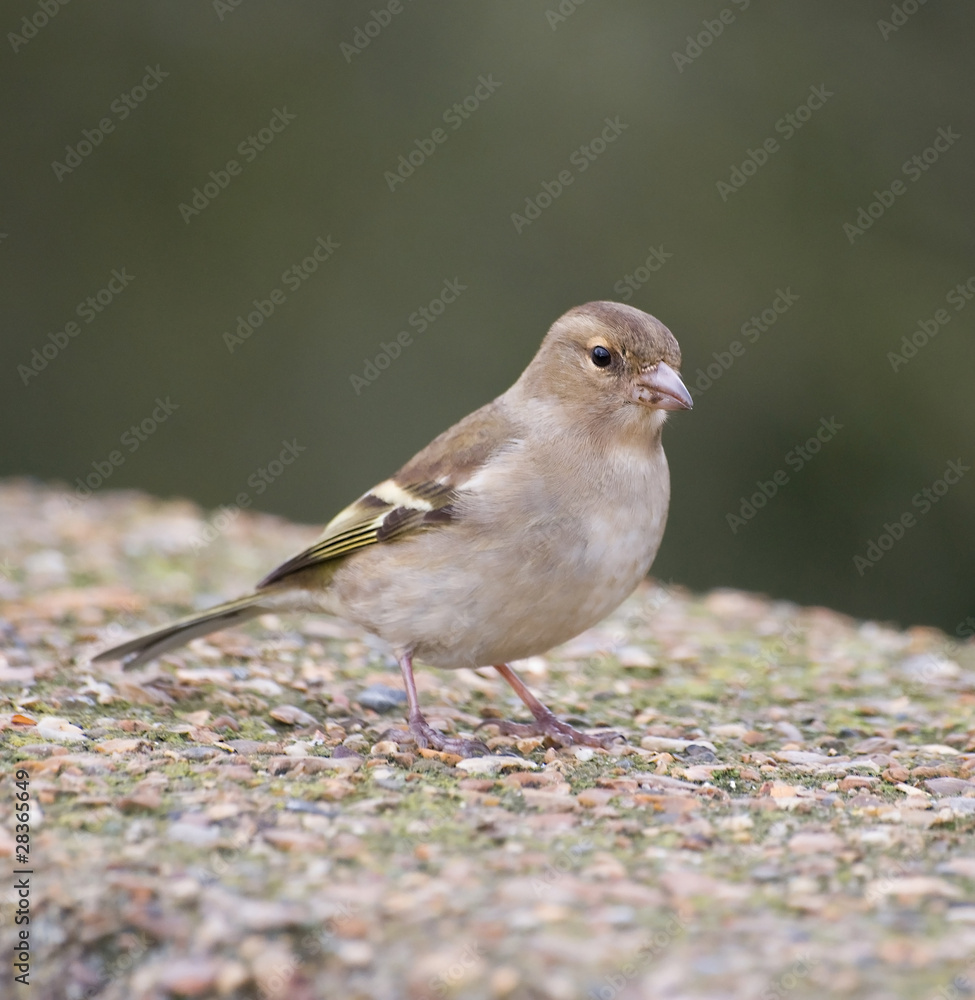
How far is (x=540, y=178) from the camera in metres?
11.2

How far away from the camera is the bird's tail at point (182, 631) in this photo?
5293 millimetres

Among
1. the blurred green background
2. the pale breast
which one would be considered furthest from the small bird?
the blurred green background

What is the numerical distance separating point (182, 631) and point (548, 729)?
5.29 feet

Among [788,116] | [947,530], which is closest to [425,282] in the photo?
[788,116]

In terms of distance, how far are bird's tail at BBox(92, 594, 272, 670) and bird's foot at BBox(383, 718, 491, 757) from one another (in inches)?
38.9

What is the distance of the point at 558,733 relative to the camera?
5.03 m

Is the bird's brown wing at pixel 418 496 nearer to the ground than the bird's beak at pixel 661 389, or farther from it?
nearer to the ground

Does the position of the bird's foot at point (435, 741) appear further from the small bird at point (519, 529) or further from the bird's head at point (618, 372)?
the bird's head at point (618, 372)

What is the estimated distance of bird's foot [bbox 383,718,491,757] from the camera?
462 cm

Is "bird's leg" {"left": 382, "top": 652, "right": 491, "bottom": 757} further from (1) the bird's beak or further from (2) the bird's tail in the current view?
(1) the bird's beak

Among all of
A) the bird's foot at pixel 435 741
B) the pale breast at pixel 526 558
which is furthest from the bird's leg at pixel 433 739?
the pale breast at pixel 526 558

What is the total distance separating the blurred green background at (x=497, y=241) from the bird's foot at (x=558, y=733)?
5.43m

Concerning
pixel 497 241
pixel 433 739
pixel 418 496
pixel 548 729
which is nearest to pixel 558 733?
pixel 548 729

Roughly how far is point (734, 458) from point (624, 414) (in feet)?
18.4
